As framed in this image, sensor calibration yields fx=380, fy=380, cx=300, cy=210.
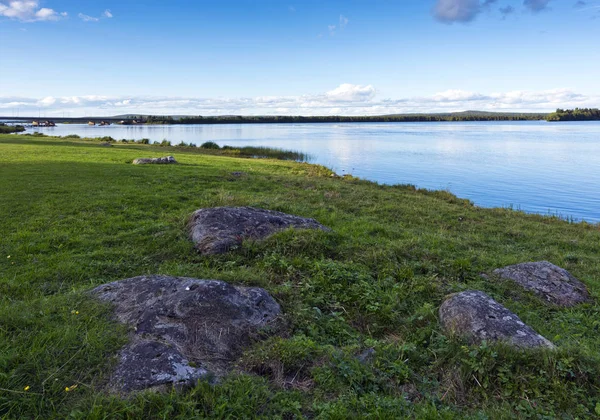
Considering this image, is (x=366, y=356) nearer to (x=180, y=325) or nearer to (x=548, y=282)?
(x=180, y=325)

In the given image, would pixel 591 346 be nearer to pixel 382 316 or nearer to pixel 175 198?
pixel 382 316

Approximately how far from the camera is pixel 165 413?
3.30 m

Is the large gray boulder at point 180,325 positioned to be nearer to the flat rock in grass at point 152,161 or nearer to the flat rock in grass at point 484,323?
the flat rock in grass at point 484,323

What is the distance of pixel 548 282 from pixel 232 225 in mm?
6356

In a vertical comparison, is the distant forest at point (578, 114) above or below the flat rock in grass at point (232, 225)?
above

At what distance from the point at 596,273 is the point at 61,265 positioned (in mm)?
Result: 11122

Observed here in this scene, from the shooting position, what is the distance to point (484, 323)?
16.3ft

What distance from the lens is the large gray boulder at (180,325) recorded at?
3.77 metres

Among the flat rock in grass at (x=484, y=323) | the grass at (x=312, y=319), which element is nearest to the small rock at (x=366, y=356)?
the grass at (x=312, y=319)

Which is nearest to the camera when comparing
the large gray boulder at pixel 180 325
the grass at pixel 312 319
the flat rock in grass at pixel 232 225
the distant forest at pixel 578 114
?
the grass at pixel 312 319

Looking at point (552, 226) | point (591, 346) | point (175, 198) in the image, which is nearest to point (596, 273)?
point (591, 346)

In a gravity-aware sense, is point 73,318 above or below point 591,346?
above

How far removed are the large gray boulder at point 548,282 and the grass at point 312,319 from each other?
25cm

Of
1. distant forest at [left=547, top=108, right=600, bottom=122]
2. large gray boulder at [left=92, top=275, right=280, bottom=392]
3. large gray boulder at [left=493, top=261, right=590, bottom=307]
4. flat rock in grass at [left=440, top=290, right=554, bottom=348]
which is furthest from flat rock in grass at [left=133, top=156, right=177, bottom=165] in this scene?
distant forest at [left=547, top=108, right=600, bottom=122]
